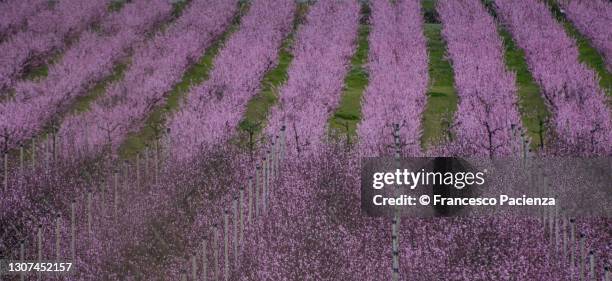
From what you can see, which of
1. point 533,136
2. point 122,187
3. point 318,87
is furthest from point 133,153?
point 533,136

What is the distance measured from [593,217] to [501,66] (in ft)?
12.7

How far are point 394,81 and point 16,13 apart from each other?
22.5 ft

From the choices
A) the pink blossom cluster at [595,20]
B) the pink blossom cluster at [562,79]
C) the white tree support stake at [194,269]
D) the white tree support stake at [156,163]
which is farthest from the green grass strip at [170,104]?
the pink blossom cluster at [595,20]

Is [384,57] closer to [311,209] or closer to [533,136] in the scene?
[533,136]

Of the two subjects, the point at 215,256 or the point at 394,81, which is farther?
the point at 394,81

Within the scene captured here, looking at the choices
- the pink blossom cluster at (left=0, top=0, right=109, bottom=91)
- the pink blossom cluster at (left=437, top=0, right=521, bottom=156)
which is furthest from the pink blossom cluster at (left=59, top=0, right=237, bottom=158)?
the pink blossom cluster at (left=437, top=0, right=521, bottom=156)

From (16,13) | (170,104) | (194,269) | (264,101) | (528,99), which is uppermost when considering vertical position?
(528,99)

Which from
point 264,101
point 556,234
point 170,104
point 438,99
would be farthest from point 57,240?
point 438,99

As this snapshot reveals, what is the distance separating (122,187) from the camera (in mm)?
6746

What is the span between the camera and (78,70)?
990cm

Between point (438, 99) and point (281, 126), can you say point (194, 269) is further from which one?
A: point (438, 99)

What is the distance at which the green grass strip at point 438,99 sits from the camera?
7992 millimetres

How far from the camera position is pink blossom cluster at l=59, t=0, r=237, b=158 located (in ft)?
25.8

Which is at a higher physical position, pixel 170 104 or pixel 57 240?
pixel 170 104
